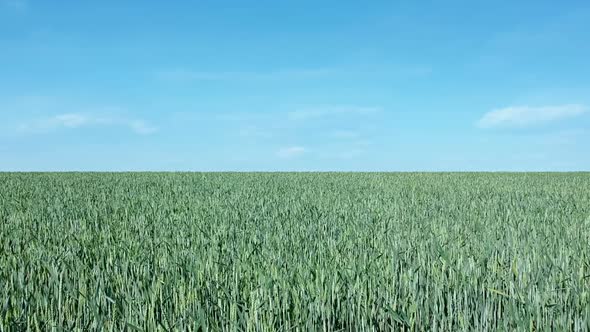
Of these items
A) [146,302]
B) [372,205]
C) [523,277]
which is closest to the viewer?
[146,302]

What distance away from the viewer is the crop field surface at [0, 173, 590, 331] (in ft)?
8.07

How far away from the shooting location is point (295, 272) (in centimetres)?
312

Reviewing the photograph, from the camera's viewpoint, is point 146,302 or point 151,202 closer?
point 146,302

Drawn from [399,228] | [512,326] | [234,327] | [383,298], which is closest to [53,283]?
[234,327]

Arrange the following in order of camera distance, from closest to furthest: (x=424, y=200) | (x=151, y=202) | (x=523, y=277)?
(x=523, y=277)
(x=151, y=202)
(x=424, y=200)

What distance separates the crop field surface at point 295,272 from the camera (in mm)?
2461

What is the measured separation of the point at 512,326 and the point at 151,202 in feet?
23.7

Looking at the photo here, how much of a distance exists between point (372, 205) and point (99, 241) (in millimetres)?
4432

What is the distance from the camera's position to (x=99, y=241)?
16.0 feet

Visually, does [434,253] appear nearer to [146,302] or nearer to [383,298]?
[383,298]

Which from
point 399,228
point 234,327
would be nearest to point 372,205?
point 399,228

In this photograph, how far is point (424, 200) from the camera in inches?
367

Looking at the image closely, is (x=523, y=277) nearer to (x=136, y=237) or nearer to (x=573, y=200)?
(x=136, y=237)

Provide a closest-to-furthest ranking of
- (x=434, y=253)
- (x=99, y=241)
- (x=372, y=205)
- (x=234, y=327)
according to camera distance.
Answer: (x=234, y=327) → (x=434, y=253) → (x=99, y=241) → (x=372, y=205)
